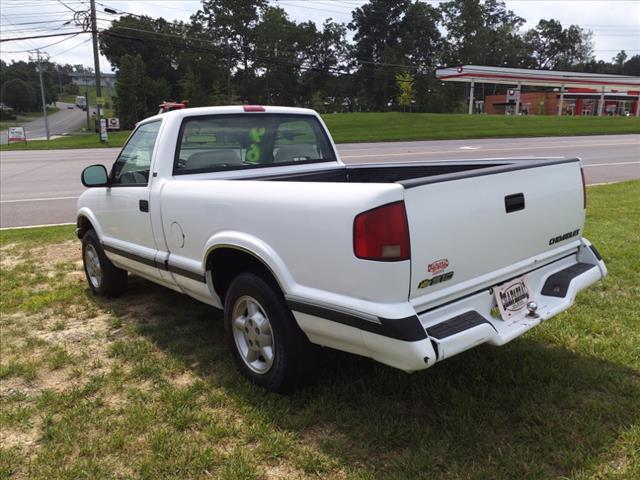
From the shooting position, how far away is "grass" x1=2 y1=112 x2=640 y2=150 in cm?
3078

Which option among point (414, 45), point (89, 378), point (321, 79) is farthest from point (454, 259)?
point (414, 45)

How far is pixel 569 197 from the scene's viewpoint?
11.1ft

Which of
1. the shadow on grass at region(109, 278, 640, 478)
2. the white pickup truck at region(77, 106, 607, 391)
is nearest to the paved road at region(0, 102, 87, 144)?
the white pickup truck at region(77, 106, 607, 391)

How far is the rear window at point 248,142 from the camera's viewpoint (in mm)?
4195

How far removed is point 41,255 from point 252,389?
16.4ft

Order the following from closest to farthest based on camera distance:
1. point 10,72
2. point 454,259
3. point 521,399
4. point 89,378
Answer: point 454,259, point 521,399, point 89,378, point 10,72

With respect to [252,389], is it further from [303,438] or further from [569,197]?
[569,197]

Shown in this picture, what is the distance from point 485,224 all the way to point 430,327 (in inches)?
24.8

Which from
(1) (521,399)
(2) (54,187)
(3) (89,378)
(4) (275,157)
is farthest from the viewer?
(2) (54,187)

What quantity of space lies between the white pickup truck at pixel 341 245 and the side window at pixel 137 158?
24 millimetres

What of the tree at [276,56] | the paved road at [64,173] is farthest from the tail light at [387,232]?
the tree at [276,56]

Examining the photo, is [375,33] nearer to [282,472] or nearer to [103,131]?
[103,131]

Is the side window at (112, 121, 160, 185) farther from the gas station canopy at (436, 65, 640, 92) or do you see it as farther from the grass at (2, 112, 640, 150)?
the gas station canopy at (436, 65, 640, 92)

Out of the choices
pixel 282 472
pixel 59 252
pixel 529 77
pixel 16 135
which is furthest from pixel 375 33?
pixel 282 472
